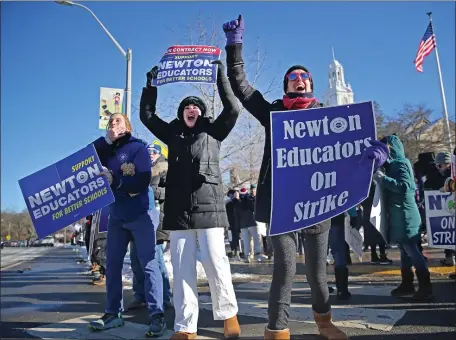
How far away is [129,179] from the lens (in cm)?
368

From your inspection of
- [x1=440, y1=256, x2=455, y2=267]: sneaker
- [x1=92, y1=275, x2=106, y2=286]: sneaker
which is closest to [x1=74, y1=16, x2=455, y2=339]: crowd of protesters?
[x1=92, y1=275, x2=106, y2=286]: sneaker

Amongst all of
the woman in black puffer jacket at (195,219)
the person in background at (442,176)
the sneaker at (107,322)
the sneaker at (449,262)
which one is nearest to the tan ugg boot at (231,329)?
the woman in black puffer jacket at (195,219)

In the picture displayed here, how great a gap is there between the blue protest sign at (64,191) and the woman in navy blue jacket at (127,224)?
6.9 inches

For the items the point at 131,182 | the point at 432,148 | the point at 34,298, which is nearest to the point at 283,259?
the point at 131,182

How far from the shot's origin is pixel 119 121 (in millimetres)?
3973

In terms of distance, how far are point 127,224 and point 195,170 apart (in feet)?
3.21

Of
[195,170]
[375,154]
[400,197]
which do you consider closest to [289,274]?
[375,154]

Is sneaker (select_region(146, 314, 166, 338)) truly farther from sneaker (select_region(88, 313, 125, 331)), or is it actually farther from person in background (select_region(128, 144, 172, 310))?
person in background (select_region(128, 144, 172, 310))

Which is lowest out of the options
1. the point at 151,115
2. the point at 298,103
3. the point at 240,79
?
the point at 298,103

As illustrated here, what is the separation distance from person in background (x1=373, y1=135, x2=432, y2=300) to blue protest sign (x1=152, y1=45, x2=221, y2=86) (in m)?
2.17

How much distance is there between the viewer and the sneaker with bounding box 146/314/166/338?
3.44 m

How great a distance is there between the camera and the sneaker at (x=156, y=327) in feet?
11.3

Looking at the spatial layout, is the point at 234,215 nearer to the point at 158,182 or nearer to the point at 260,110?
the point at 158,182

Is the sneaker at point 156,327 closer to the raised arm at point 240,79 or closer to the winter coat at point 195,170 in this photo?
the winter coat at point 195,170
